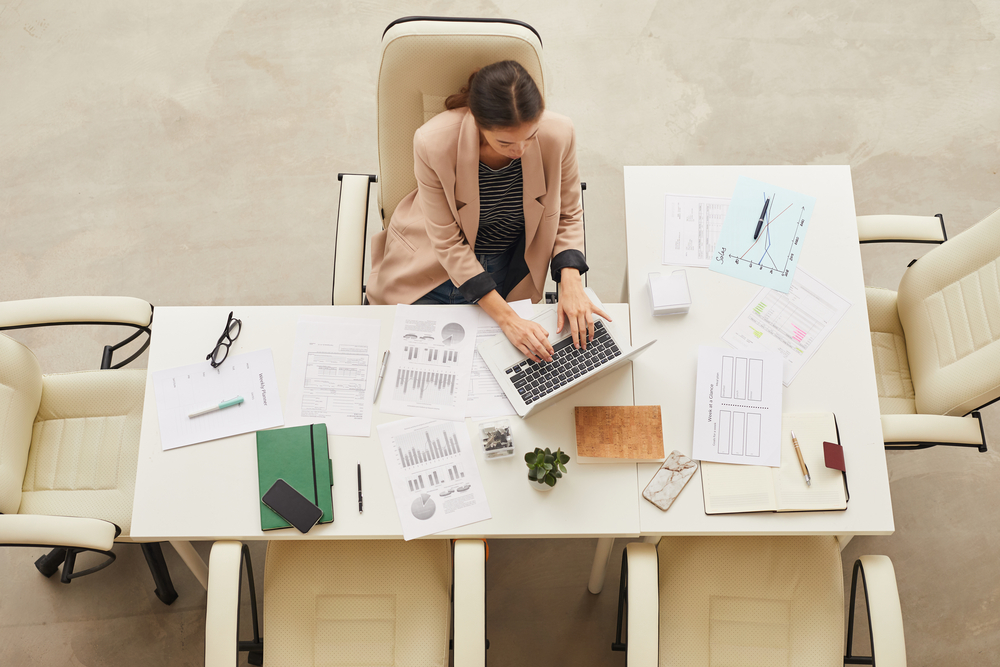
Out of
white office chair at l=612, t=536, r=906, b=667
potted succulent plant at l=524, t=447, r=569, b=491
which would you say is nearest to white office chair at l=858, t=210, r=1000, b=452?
white office chair at l=612, t=536, r=906, b=667

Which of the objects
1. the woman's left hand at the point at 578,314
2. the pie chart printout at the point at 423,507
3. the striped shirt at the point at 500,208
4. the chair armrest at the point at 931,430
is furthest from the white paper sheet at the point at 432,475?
the chair armrest at the point at 931,430

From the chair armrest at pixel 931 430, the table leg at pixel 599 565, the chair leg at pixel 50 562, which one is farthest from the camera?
the chair leg at pixel 50 562

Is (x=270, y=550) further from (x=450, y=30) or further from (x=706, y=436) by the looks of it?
(x=450, y=30)

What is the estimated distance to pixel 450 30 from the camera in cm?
160

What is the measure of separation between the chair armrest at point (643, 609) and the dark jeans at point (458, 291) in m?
0.90

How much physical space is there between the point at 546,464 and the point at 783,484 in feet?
1.98

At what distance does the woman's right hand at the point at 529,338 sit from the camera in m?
1.73

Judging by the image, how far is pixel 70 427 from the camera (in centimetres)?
197

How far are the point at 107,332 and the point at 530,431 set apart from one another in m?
1.97

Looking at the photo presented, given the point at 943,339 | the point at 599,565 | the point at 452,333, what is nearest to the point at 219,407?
the point at 452,333

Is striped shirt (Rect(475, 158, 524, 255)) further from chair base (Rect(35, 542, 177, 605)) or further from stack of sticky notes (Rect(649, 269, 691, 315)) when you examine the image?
chair base (Rect(35, 542, 177, 605))

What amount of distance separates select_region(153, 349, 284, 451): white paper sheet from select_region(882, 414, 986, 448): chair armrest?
162 centimetres

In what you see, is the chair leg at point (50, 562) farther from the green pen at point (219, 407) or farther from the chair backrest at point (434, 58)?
the chair backrest at point (434, 58)

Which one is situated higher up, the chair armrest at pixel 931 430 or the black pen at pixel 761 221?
the black pen at pixel 761 221
